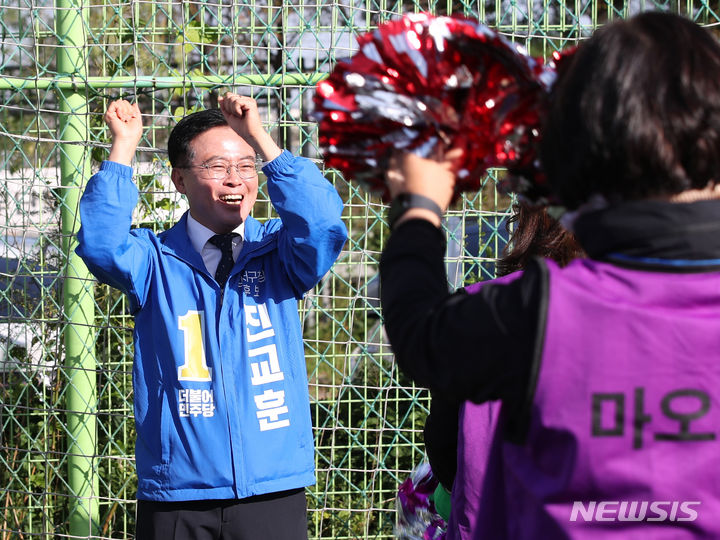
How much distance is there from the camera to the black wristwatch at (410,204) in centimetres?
117

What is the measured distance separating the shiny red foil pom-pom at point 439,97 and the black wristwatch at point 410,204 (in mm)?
59

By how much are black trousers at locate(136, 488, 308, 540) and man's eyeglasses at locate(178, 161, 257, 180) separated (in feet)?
3.25

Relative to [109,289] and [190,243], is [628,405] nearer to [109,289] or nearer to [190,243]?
[190,243]

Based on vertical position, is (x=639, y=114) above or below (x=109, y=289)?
above

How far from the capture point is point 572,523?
3.72 feet

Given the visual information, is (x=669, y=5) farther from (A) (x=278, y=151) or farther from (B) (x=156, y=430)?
(B) (x=156, y=430)

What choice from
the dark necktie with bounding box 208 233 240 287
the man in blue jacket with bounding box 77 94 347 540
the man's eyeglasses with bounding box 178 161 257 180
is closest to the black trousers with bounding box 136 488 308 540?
the man in blue jacket with bounding box 77 94 347 540

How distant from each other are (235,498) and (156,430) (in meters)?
0.31

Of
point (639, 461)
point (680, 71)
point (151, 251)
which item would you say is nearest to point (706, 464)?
point (639, 461)

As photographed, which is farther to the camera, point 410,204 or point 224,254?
point 224,254

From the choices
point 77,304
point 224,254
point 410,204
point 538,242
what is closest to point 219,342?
point 224,254

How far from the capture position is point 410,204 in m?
1.17

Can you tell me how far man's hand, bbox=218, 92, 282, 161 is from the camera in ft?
8.61

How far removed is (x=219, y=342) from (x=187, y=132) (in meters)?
0.74
